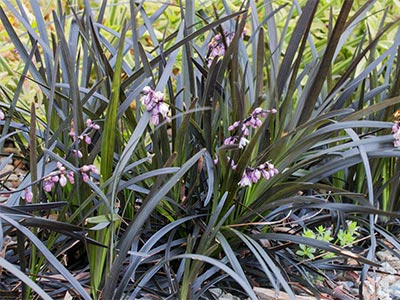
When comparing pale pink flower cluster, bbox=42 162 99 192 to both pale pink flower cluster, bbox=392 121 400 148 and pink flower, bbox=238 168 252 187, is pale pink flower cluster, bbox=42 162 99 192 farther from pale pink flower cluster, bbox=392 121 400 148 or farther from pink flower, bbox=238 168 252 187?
pale pink flower cluster, bbox=392 121 400 148

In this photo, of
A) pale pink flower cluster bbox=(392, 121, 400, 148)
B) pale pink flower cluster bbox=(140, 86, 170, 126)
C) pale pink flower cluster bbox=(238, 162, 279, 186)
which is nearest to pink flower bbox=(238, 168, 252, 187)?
pale pink flower cluster bbox=(238, 162, 279, 186)

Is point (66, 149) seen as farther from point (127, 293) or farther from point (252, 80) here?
point (252, 80)

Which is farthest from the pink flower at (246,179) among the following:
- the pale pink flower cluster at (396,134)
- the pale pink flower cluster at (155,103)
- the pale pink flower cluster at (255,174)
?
the pale pink flower cluster at (396,134)

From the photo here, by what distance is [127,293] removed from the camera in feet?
5.94

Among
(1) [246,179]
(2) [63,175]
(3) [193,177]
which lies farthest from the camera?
(3) [193,177]

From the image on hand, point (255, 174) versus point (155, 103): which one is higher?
point (155, 103)

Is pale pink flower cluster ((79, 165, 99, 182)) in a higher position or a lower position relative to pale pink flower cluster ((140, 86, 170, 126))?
lower

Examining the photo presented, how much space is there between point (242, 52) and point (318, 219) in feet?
2.25

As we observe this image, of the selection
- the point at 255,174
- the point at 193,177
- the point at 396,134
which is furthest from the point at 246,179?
the point at 396,134

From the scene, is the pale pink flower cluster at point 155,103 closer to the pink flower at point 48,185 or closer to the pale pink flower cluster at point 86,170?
the pale pink flower cluster at point 86,170

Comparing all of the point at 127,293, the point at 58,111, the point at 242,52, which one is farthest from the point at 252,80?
the point at 127,293

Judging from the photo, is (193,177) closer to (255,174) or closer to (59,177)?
(255,174)

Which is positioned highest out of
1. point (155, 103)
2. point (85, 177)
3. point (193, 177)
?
point (155, 103)

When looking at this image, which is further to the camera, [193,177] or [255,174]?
[193,177]
